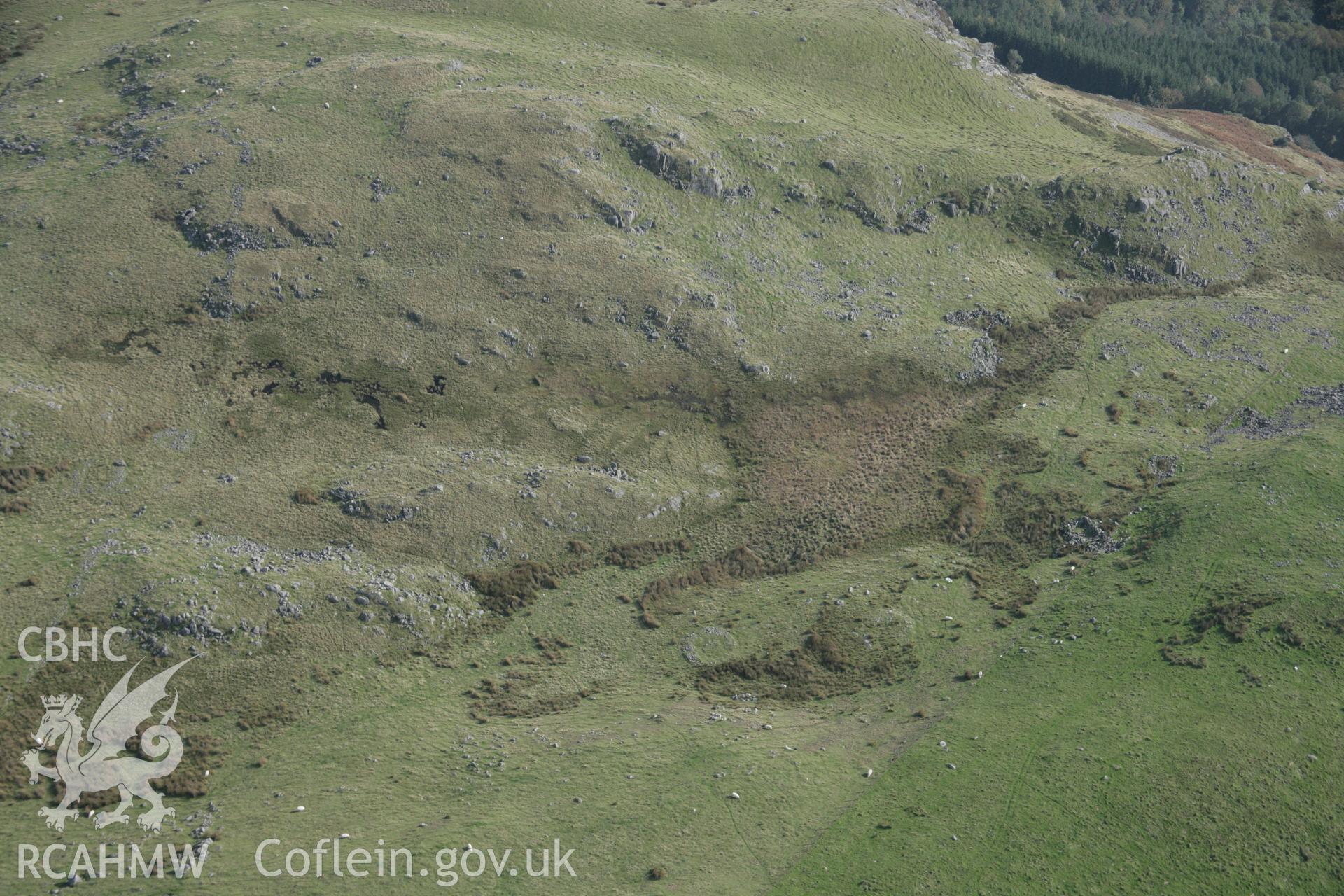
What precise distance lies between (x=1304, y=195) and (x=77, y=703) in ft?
380

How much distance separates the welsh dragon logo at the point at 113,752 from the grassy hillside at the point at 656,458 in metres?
0.76

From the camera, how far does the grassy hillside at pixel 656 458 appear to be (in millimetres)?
40094

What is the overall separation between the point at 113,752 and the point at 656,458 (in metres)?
35.2

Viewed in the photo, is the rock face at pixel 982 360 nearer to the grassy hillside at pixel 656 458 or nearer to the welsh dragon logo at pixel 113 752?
the grassy hillside at pixel 656 458

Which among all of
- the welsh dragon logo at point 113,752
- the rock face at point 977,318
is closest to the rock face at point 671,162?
the rock face at point 977,318

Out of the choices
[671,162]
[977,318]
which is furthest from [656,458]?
[977,318]

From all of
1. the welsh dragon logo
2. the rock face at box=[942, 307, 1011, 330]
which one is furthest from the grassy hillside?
the welsh dragon logo

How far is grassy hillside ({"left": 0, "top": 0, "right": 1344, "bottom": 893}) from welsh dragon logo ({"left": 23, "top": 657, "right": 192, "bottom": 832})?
76cm

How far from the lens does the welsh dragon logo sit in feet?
125

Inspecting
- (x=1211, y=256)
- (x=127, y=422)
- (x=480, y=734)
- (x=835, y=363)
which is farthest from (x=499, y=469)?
(x=1211, y=256)

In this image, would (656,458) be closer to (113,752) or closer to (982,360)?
(982,360)

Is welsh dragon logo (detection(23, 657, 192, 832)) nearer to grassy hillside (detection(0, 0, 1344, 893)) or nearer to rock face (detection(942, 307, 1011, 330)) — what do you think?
grassy hillside (detection(0, 0, 1344, 893))

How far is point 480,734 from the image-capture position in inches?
1751

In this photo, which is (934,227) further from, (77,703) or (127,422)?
(77,703)
